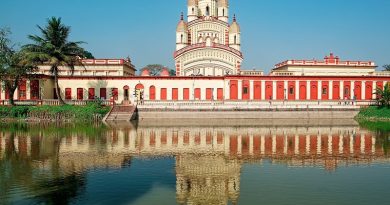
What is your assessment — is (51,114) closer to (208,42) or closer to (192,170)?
(208,42)

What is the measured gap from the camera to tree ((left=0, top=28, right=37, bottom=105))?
4644 cm

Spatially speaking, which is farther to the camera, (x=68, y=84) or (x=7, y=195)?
(x=68, y=84)

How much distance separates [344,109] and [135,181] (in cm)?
4092

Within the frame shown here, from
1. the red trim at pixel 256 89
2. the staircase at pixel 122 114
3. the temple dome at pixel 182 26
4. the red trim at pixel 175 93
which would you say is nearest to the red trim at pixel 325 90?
the red trim at pixel 256 89

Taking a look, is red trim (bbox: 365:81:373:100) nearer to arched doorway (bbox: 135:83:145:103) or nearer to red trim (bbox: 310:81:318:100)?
red trim (bbox: 310:81:318:100)

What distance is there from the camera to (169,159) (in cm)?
2145

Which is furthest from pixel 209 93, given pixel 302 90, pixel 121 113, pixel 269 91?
pixel 121 113

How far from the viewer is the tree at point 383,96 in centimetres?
5109

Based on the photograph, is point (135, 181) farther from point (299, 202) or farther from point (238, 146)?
point (238, 146)

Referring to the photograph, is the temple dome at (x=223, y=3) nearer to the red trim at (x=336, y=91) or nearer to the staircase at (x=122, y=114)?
the red trim at (x=336, y=91)

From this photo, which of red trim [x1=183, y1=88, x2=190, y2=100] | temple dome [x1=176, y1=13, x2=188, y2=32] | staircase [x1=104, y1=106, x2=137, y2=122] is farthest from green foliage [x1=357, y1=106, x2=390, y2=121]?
temple dome [x1=176, y1=13, x2=188, y2=32]

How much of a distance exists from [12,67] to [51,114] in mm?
6997

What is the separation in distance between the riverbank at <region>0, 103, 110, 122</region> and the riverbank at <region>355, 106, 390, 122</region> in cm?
3030

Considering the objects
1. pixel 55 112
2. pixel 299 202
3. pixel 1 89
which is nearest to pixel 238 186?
pixel 299 202
